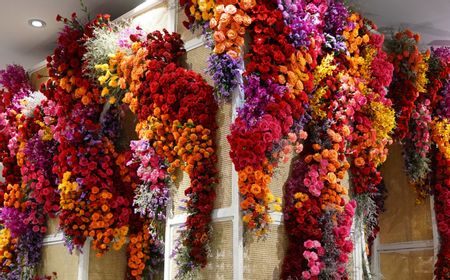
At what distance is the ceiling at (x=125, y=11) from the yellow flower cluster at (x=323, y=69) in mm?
763

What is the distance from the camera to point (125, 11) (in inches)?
213

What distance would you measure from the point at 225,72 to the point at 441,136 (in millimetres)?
2644

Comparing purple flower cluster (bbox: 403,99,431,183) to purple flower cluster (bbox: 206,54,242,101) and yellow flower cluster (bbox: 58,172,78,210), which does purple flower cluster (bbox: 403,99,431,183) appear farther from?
yellow flower cluster (bbox: 58,172,78,210)

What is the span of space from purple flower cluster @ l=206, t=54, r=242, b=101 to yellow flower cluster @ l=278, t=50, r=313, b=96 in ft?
0.94

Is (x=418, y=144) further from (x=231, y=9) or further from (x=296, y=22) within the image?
(x=231, y=9)

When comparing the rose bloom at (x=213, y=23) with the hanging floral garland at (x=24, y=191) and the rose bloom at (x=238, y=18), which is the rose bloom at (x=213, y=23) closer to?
the rose bloom at (x=238, y=18)

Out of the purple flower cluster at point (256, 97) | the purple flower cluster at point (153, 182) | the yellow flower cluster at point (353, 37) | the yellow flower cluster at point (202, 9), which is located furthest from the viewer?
the yellow flower cluster at point (353, 37)

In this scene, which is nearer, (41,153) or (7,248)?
(41,153)

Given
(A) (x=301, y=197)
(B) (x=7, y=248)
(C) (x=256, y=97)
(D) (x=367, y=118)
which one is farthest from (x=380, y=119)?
(B) (x=7, y=248)

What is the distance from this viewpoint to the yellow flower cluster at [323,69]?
4.11 metres

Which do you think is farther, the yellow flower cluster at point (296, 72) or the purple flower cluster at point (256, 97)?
the yellow flower cluster at point (296, 72)

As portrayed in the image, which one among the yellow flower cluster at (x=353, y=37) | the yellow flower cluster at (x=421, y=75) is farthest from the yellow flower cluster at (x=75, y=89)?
the yellow flower cluster at (x=421, y=75)

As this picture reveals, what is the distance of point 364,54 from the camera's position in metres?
4.55

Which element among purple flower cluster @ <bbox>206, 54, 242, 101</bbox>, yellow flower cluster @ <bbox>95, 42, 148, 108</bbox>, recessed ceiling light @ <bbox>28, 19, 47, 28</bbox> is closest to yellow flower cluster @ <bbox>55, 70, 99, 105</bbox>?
yellow flower cluster @ <bbox>95, 42, 148, 108</bbox>
